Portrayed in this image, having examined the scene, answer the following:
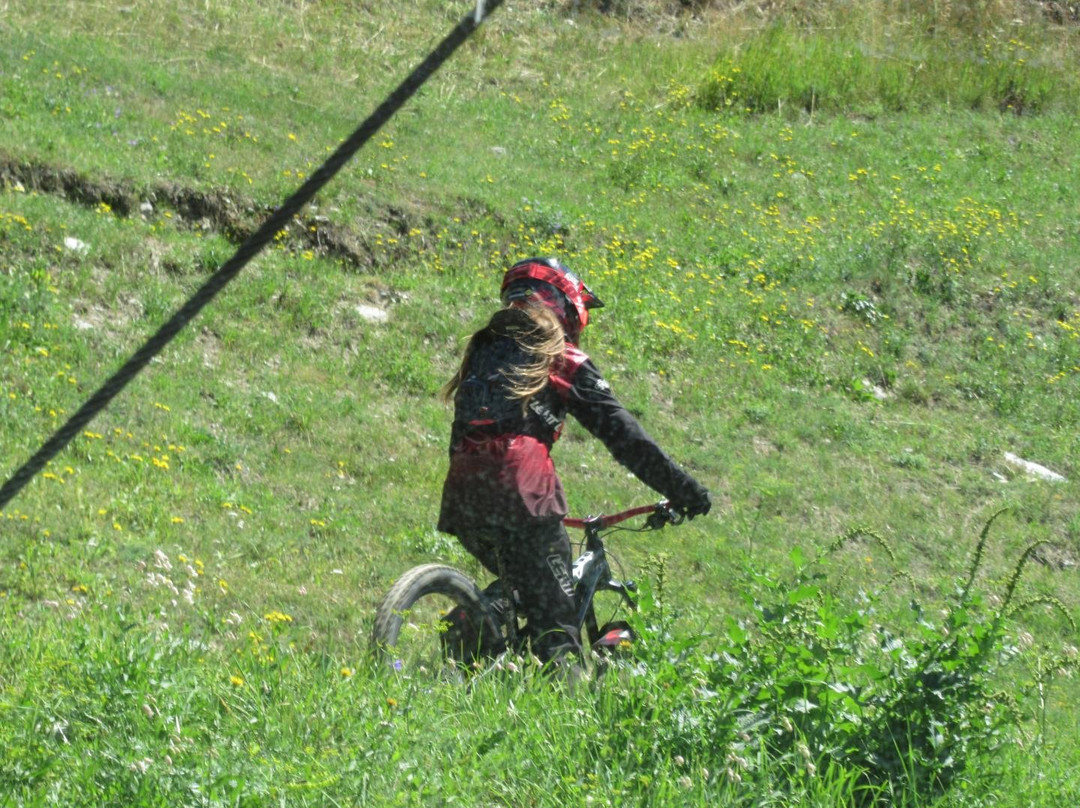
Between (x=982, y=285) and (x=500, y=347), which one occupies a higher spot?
(x=500, y=347)

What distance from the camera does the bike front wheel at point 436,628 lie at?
4.45 meters

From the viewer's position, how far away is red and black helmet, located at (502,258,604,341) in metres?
4.95

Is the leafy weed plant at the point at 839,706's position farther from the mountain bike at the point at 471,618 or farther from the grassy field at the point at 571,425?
the mountain bike at the point at 471,618

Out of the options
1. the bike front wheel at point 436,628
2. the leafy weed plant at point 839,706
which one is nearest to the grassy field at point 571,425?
the leafy weed plant at point 839,706

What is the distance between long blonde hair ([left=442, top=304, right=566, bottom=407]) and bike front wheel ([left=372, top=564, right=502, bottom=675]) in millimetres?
721

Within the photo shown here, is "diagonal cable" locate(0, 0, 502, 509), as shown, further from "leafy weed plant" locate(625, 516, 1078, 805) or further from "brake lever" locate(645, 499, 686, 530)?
"brake lever" locate(645, 499, 686, 530)

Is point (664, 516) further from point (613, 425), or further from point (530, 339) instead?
point (530, 339)

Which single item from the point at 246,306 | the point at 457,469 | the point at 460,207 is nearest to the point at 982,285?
the point at 460,207

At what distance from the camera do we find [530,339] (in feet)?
15.6

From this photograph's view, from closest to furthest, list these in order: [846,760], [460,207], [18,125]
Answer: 1. [846,760]
2. [18,125]
3. [460,207]

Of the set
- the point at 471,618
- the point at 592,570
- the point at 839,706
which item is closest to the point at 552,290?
the point at 592,570

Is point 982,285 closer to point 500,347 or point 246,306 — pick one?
point 246,306

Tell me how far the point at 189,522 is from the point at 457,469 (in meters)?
2.58

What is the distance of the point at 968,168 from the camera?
54.7 feet
